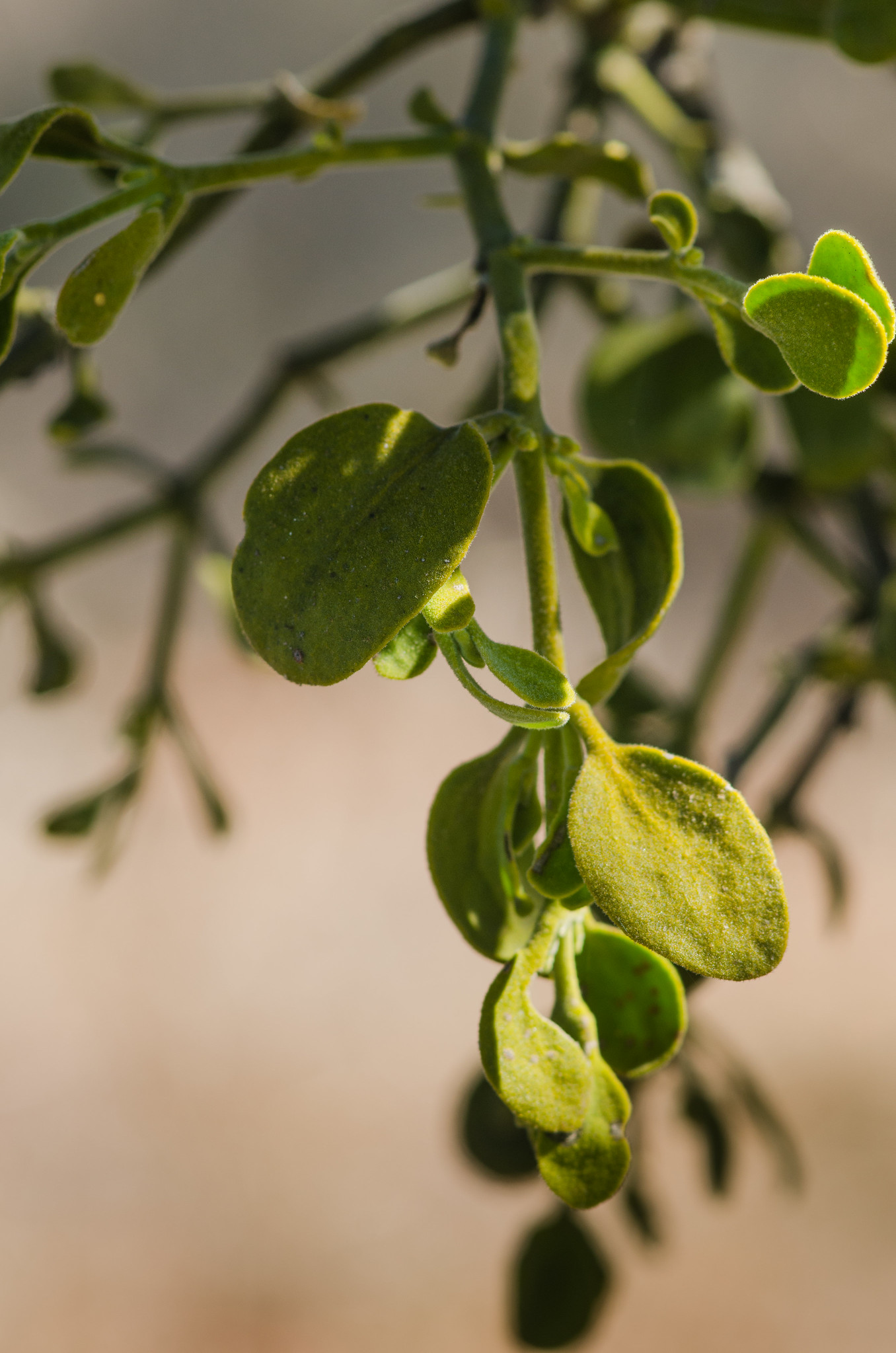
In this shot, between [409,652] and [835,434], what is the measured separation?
268 mm

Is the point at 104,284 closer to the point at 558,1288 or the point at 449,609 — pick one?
the point at 449,609

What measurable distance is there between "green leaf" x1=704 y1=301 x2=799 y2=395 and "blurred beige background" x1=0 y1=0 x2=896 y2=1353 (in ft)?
3.80

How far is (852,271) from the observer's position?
0.18m

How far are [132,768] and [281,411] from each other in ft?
0.49

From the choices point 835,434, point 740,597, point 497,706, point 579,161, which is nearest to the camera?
point 497,706

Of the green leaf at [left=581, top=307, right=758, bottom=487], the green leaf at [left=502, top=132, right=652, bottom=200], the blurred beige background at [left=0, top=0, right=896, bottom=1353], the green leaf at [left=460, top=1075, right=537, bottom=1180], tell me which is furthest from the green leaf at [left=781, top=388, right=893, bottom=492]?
the blurred beige background at [left=0, top=0, right=896, bottom=1353]

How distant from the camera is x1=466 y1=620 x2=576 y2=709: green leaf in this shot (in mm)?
174

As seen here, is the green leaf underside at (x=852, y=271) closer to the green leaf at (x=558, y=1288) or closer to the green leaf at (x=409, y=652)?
the green leaf at (x=409, y=652)

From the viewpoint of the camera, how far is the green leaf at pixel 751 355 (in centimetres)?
23

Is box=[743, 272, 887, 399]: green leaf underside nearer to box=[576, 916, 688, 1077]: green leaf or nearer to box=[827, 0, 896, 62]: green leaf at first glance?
box=[576, 916, 688, 1077]: green leaf

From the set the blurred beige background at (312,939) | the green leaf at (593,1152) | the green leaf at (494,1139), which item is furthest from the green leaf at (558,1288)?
the blurred beige background at (312,939)

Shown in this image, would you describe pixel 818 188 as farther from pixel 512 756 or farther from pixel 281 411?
pixel 512 756

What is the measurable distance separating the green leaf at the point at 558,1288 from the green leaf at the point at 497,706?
0.37 meters

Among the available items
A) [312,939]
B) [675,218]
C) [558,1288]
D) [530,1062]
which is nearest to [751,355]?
[675,218]
